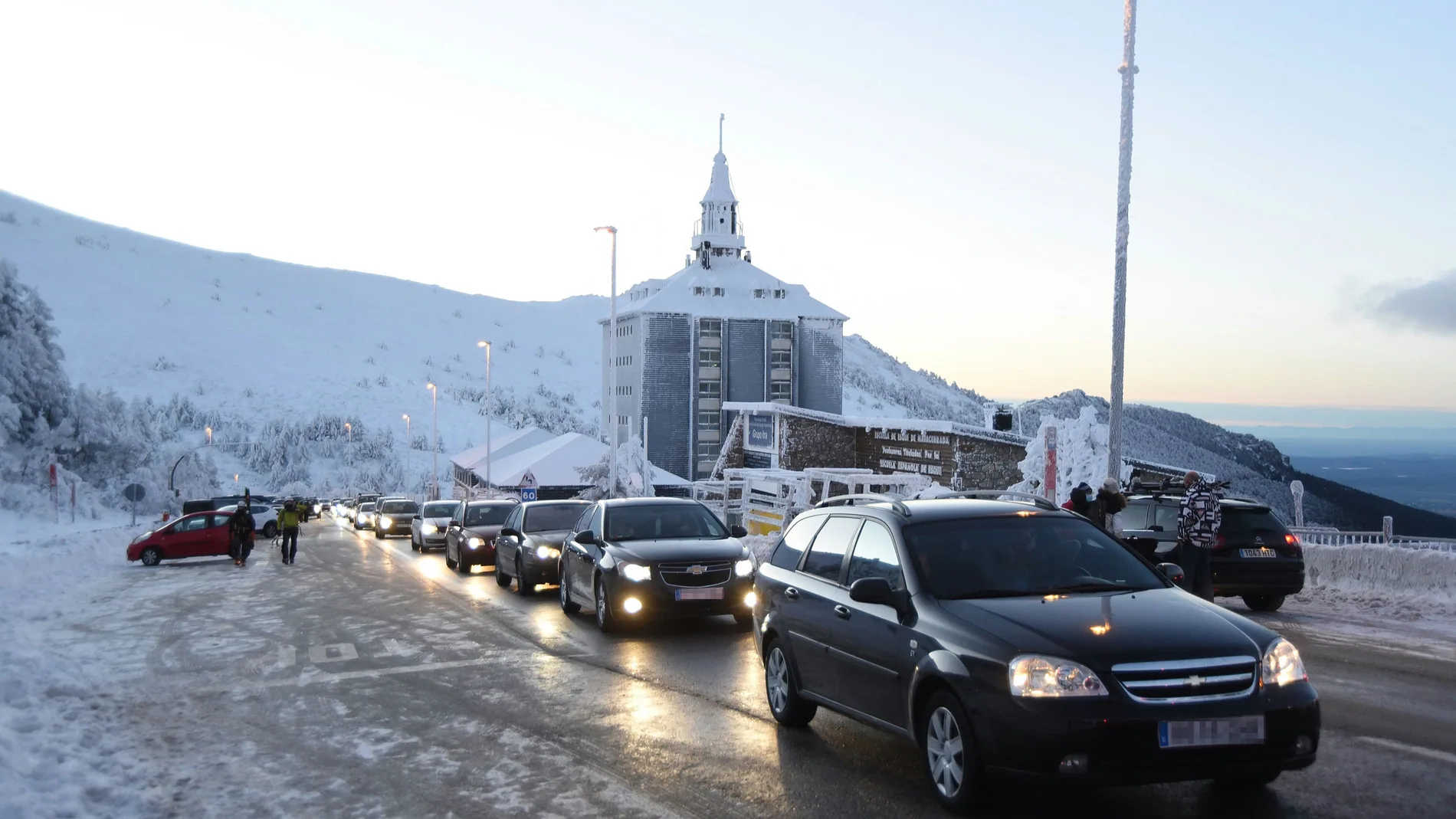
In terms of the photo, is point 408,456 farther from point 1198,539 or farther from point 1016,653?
point 1016,653

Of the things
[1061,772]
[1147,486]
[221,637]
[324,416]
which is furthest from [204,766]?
[324,416]

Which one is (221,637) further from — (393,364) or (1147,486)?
(393,364)

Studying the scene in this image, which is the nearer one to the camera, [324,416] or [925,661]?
[925,661]

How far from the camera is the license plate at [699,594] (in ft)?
45.7

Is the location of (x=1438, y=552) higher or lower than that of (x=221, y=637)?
higher

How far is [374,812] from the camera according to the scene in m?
6.74

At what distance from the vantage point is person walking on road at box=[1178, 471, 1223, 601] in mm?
13609

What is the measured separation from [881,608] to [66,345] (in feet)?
481

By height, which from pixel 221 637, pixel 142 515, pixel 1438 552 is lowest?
pixel 142 515

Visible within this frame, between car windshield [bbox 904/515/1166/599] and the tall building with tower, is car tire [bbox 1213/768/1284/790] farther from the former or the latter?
the tall building with tower

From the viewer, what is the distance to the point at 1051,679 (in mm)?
5996

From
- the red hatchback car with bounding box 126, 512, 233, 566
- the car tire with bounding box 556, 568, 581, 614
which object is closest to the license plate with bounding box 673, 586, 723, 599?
the car tire with bounding box 556, 568, 581, 614

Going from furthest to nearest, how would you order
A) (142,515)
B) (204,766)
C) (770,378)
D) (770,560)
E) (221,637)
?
(770,378) → (142,515) → (221,637) → (770,560) → (204,766)

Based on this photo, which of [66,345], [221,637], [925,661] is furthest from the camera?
[66,345]
